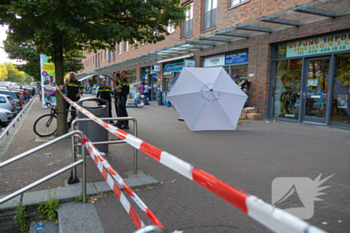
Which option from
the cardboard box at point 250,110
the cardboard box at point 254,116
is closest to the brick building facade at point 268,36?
the cardboard box at point 250,110

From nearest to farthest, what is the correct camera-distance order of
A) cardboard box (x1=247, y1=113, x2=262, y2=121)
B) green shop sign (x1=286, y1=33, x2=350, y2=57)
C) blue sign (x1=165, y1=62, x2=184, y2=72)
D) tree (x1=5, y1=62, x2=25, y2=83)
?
green shop sign (x1=286, y1=33, x2=350, y2=57)
cardboard box (x1=247, y1=113, x2=262, y2=121)
blue sign (x1=165, y1=62, x2=184, y2=72)
tree (x1=5, y1=62, x2=25, y2=83)

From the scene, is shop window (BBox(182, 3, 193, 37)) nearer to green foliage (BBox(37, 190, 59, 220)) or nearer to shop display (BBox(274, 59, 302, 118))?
shop display (BBox(274, 59, 302, 118))

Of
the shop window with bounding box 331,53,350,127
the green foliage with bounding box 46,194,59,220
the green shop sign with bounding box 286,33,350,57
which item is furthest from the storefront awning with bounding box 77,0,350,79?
the green foliage with bounding box 46,194,59,220

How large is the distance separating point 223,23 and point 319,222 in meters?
13.6

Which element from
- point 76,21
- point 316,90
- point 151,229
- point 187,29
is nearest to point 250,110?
point 316,90

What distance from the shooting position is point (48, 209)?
10.5 feet

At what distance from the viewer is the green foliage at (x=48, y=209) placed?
3.14 meters

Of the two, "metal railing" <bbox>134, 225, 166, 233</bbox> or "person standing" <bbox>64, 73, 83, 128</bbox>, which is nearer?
"metal railing" <bbox>134, 225, 166, 233</bbox>

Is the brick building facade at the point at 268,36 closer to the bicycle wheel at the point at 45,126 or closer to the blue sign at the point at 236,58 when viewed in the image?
the blue sign at the point at 236,58

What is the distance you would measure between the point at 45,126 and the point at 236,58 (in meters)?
10.6

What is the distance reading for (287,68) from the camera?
38.4 ft

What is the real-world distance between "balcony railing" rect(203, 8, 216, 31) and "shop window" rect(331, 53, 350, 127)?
330 inches

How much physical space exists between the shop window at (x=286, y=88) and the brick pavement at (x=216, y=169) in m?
2.69

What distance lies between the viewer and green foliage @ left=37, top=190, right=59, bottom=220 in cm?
314
